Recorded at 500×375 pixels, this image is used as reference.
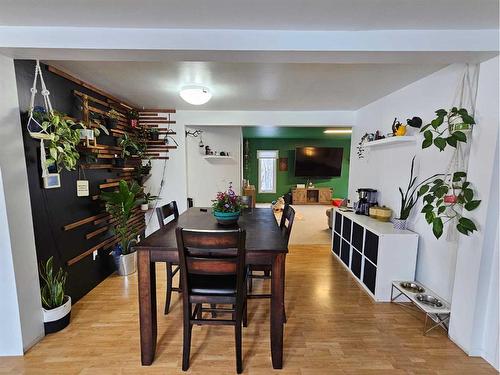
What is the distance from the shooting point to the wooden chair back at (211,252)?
1473mm

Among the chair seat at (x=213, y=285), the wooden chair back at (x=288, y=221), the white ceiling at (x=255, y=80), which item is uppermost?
the white ceiling at (x=255, y=80)

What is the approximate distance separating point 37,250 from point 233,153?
12.3ft

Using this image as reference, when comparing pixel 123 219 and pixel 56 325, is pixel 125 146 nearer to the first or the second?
pixel 123 219

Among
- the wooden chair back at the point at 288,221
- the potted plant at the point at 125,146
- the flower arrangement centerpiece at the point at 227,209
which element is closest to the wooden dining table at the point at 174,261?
the wooden chair back at the point at 288,221

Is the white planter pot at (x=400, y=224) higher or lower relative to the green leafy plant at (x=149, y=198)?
lower

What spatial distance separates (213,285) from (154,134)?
2.90 metres

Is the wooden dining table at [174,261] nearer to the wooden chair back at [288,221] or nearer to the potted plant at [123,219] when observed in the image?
the wooden chair back at [288,221]

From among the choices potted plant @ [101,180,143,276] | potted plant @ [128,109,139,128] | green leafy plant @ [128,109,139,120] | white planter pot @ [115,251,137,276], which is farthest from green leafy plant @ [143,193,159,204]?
green leafy plant @ [128,109,139,120]

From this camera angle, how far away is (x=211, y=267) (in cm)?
153

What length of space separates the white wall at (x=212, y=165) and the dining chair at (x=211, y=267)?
3473 millimetres

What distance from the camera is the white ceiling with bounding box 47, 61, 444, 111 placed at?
2.14 metres

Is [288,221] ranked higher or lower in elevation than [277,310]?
higher

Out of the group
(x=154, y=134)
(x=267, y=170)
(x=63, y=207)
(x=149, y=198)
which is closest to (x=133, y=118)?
(x=154, y=134)

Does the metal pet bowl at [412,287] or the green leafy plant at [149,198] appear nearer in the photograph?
the metal pet bowl at [412,287]
